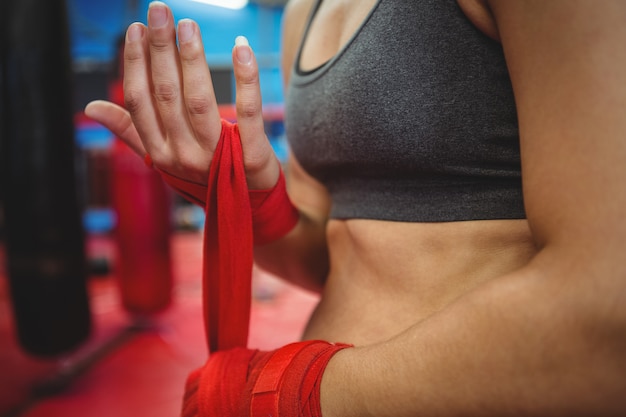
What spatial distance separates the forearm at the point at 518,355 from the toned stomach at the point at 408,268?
12 centimetres

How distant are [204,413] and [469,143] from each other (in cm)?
40

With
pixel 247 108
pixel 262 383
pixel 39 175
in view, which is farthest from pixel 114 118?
pixel 39 175

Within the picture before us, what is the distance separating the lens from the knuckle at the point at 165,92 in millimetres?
480

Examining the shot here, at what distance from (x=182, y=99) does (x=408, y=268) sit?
31cm

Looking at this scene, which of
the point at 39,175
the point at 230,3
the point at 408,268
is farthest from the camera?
the point at 230,3

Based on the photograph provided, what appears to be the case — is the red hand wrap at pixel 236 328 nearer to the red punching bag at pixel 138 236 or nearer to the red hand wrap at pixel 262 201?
the red hand wrap at pixel 262 201

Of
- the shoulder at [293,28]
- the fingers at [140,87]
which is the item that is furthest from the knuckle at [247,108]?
the shoulder at [293,28]

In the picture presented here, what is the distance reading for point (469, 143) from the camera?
1.62ft

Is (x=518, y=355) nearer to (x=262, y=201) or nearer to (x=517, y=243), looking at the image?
(x=517, y=243)

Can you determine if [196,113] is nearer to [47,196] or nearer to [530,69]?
[530,69]

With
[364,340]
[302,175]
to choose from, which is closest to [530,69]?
[364,340]

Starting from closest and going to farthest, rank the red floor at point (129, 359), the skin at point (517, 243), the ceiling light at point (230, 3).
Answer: the skin at point (517, 243), the red floor at point (129, 359), the ceiling light at point (230, 3)

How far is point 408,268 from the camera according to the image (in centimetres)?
55

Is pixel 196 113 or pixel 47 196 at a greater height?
pixel 196 113
